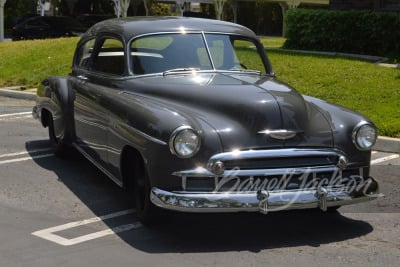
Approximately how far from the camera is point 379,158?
858 centimetres

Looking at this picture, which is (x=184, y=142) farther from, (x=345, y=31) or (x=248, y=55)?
(x=345, y=31)

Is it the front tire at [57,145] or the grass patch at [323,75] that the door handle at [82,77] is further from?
the grass patch at [323,75]

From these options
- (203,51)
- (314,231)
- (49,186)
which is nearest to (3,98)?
(49,186)

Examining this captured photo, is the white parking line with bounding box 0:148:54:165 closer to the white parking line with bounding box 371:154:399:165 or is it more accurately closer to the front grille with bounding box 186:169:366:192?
the front grille with bounding box 186:169:366:192

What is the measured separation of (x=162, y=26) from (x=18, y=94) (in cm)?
845

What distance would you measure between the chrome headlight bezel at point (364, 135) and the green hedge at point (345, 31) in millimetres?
11622

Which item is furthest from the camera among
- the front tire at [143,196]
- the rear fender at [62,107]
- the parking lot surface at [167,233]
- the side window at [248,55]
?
the rear fender at [62,107]

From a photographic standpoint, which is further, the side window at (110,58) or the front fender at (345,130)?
the side window at (110,58)

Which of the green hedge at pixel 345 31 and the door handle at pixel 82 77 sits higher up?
the door handle at pixel 82 77

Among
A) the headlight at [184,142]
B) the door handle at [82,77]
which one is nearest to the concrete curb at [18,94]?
the door handle at [82,77]

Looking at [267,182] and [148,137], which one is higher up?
[148,137]

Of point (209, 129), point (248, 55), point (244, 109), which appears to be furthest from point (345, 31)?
point (209, 129)

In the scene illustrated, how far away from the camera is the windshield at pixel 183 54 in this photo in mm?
6414

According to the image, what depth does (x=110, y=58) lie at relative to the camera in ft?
22.8
